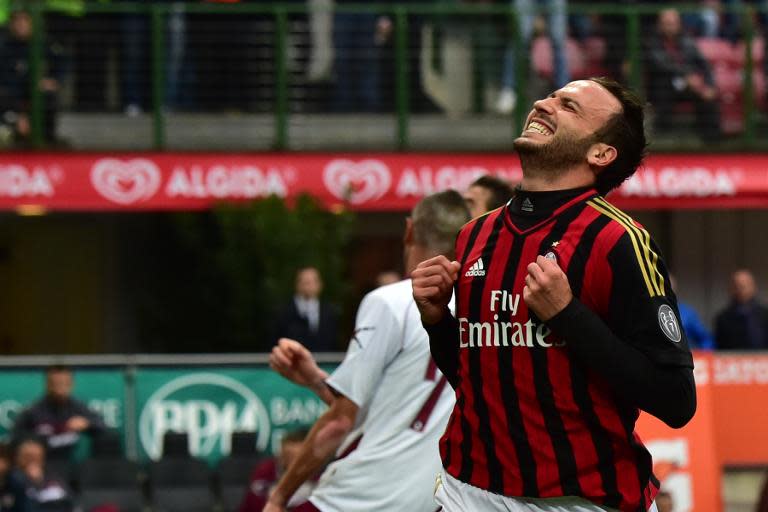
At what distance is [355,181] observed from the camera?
16.9 metres

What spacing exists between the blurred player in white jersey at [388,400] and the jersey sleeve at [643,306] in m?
1.69

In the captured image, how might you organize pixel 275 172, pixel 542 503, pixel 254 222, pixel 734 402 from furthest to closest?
pixel 275 172 < pixel 254 222 < pixel 734 402 < pixel 542 503

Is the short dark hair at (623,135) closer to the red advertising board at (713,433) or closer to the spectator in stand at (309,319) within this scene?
the red advertising board at (713,433)

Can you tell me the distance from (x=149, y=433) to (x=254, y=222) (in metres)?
3.51

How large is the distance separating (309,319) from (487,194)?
23.9ft

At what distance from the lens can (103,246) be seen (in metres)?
18.8

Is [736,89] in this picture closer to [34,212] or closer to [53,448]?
[34,212]

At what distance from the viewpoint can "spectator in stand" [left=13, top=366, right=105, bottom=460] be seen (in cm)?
1199

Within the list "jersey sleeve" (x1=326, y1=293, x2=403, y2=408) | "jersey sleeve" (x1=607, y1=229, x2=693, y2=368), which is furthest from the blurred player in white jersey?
"jersey sleeve" (x1=607, y1=229, x2=693, y2=368)

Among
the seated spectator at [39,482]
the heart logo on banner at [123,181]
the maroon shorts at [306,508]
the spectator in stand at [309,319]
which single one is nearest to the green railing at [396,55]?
the heart logo on banner at [123,181]

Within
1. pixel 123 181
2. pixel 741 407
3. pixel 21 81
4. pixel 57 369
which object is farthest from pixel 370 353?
pixel 21 81

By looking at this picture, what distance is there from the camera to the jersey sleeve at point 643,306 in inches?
146

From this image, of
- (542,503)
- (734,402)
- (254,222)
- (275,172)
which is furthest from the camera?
(275,172)

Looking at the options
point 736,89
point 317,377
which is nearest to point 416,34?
point 736,89
